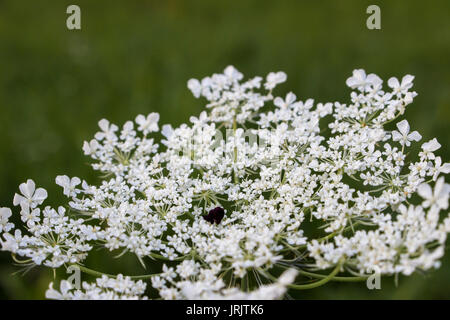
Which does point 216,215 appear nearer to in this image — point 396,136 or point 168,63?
point 396,136

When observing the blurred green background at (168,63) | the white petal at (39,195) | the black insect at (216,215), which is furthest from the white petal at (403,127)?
the blurred green background at (168,63)

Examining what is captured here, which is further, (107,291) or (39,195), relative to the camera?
(39,195)

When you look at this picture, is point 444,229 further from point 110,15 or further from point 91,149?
point 110,15

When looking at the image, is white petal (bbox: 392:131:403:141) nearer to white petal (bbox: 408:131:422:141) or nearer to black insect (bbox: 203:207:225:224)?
white petal (bbox: 408:131:422:141)

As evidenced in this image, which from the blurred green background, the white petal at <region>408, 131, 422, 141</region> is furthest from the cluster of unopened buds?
the blurred green background

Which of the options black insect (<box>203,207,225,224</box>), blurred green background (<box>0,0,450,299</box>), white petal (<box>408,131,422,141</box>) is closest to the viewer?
black insect (<box>203,207,225,224</box>)

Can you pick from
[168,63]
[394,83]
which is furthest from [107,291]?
[168,63]

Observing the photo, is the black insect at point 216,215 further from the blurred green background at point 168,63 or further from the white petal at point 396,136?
the blurred green background at point 168,63
